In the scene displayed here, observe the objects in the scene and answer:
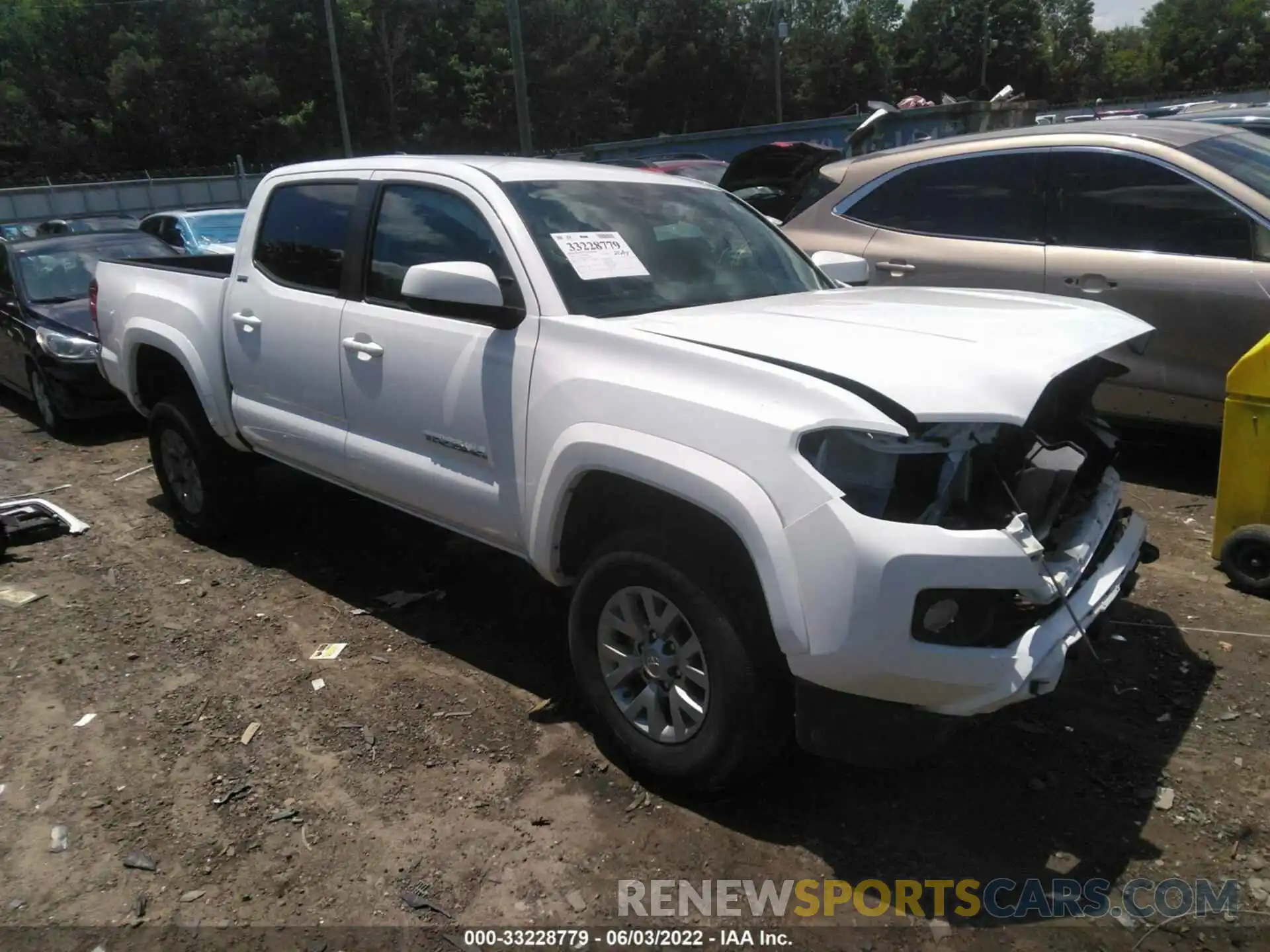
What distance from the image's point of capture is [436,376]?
372 centimetres

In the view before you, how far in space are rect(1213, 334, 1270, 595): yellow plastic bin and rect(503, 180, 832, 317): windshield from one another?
171 cm

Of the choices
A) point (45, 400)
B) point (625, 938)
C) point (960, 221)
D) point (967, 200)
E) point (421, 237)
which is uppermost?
point (421, 237)

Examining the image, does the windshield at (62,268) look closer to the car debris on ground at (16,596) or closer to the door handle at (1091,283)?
the car debris on ground at (16,596)

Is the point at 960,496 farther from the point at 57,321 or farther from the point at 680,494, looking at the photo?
the point at 57,321

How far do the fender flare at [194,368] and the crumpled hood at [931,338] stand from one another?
258 centimetres

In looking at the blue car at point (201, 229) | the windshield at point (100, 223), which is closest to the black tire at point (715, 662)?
the blue car at point (201, 229)

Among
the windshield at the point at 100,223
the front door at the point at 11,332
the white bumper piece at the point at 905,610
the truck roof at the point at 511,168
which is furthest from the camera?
the windshield at the point at 100,223

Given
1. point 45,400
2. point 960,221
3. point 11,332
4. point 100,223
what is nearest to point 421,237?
point 960,221

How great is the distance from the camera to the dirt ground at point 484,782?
9.29 ft

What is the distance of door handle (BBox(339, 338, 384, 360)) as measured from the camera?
13.0ft

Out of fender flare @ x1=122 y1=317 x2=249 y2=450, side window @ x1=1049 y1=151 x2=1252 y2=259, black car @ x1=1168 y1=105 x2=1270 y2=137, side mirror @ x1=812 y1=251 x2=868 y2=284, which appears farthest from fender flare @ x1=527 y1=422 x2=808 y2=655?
black car @ x1=1168 y1=105 x2=1270 y2=137

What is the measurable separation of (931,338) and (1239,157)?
3862 millimetres

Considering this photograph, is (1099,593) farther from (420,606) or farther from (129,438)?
(129,438)

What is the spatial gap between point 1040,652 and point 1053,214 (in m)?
3.85
